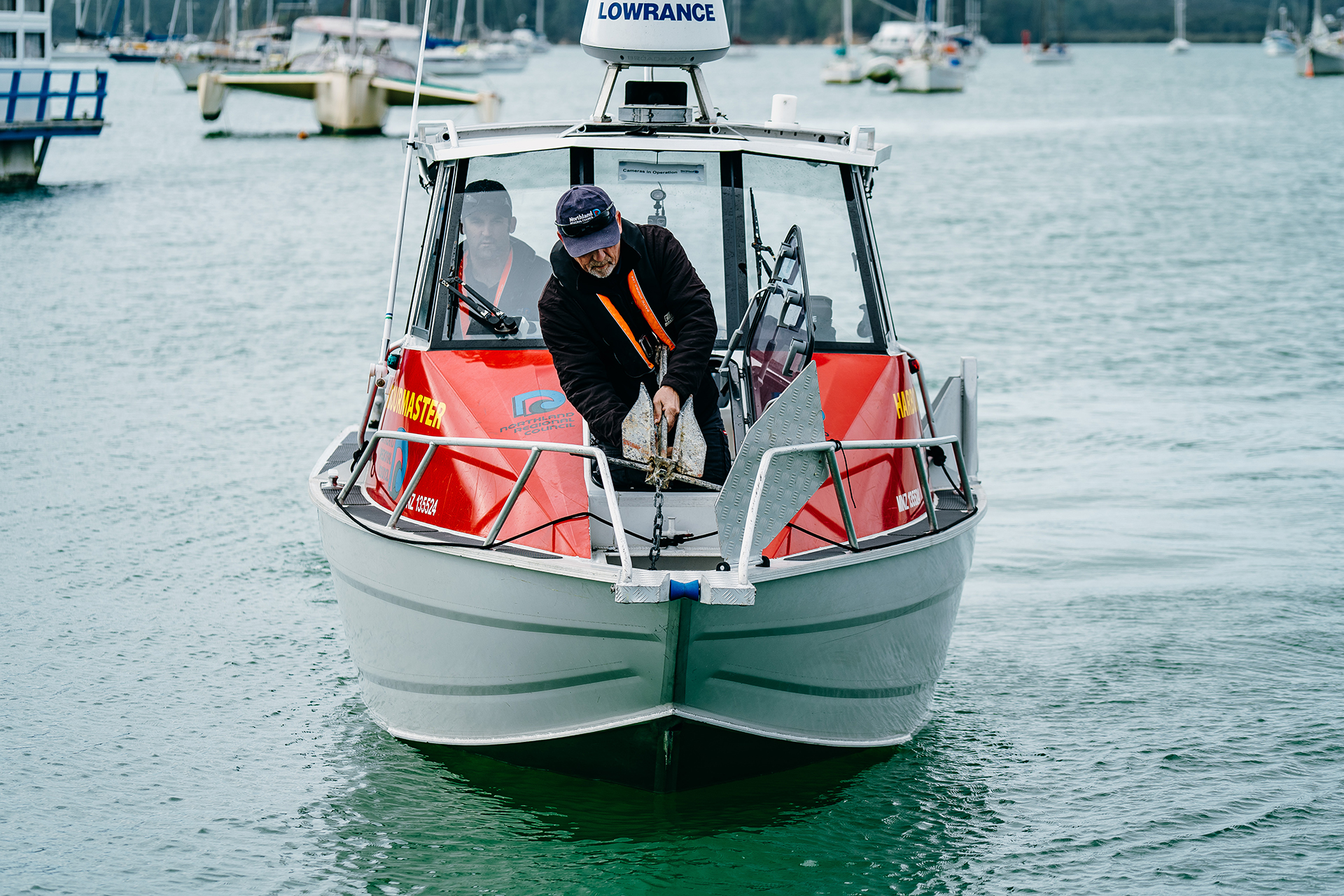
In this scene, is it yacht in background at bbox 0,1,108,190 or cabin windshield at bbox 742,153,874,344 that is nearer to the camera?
cabin windshield at bbox 742,153,874,344

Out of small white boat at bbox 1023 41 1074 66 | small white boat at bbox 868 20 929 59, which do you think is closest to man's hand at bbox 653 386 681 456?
small white boat at bbox 868 20 929 59

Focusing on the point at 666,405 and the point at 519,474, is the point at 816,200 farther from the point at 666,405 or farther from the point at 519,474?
the point at 519,474

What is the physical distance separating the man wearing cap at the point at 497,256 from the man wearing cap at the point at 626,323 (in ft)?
2.56

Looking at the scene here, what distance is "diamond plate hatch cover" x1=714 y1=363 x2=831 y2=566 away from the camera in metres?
5.37

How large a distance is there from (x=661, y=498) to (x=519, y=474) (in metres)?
0.61

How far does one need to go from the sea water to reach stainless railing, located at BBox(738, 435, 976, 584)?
1339 millimetres

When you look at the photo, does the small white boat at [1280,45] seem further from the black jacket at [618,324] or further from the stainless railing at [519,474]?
the stainless railing at [519,474]

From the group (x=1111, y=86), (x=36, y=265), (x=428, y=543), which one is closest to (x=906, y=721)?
(x=428, y=543)

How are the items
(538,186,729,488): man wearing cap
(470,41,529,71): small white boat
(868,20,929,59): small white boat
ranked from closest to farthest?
(538,186,729,488): man wearing cap → (868,20,929,59): small white boat → (470,41,529,71): small white boat

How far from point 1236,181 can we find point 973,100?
4507cm

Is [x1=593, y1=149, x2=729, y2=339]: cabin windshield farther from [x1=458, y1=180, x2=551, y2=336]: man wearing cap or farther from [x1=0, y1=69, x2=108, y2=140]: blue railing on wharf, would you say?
[x1=0, y1=69, x2=108, y2=140]: blue railing on wharf

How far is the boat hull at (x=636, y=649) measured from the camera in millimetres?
5535

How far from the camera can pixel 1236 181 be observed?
3675 centimetres

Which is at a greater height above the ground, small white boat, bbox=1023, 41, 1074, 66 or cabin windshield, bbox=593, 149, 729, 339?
small white boat, bbox=1023, 41, 1074, 66
